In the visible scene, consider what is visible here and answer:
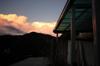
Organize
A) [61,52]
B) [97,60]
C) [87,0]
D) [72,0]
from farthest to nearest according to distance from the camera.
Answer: [61,52] < [87,0] < [72,0] < [97,60]

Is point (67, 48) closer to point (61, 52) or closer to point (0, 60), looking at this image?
point (61, 52)

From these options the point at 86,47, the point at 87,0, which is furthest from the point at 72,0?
the point at 86,47

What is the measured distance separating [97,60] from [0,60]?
40.7 feet

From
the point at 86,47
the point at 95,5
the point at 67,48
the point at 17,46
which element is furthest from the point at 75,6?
the point at 17,46

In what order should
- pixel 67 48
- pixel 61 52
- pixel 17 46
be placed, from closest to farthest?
pixel 67 48 → pixel 61 52 → pixel 17 46

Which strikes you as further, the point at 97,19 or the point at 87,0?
the point at 87,0

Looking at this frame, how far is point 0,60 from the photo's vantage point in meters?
12.5

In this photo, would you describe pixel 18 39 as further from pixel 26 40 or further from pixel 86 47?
pixel 86 47

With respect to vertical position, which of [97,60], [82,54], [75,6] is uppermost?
[75,6]

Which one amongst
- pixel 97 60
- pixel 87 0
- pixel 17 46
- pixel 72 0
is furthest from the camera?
pixel 17 46

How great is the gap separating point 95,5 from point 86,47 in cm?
732

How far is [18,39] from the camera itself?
28688 millimetres

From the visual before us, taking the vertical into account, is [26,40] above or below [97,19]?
below

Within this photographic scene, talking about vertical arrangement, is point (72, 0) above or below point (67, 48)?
above
